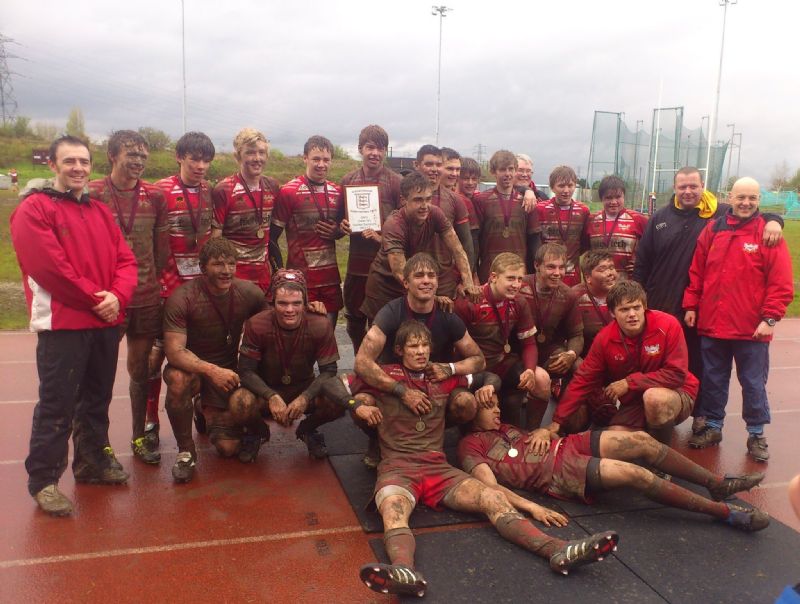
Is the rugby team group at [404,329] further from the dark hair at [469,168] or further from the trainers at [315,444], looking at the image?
the dark hair at [469,168]

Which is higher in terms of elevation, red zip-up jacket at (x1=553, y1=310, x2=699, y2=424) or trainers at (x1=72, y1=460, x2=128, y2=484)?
red zip-up jacket at (x1=553, y1=310, x2=699, y2=424)

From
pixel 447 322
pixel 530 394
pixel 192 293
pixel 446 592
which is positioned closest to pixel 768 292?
pixel 530 394

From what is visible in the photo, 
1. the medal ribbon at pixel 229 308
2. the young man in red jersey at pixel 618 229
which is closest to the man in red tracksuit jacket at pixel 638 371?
the young man in red jersey at pixel 618 229

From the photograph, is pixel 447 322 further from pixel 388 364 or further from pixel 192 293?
pixel 192 293

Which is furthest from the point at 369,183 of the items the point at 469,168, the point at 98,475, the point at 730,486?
the point at 730,486

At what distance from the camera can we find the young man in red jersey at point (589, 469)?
356 cm

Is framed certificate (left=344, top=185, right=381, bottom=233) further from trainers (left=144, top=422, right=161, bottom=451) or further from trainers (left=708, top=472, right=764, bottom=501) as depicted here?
trainers (left=708, top=472, right=764, bottom=501)

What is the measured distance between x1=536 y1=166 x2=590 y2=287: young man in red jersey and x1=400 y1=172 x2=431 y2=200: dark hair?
1.62m

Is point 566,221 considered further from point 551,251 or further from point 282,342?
point 282,342

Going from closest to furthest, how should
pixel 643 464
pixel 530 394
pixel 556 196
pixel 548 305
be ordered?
pixel 643 464 < pixel 530 394 < pixel 548 305 < pixel 556 196

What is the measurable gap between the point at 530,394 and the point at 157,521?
2574 millimetres

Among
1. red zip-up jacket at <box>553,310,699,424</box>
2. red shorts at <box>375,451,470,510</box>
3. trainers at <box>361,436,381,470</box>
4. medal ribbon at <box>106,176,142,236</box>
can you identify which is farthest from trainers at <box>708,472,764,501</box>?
medal ribbon at <box>106,176,142,236</box>

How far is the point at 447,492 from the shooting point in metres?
3.67

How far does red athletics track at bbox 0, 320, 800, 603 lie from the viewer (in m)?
3.02
